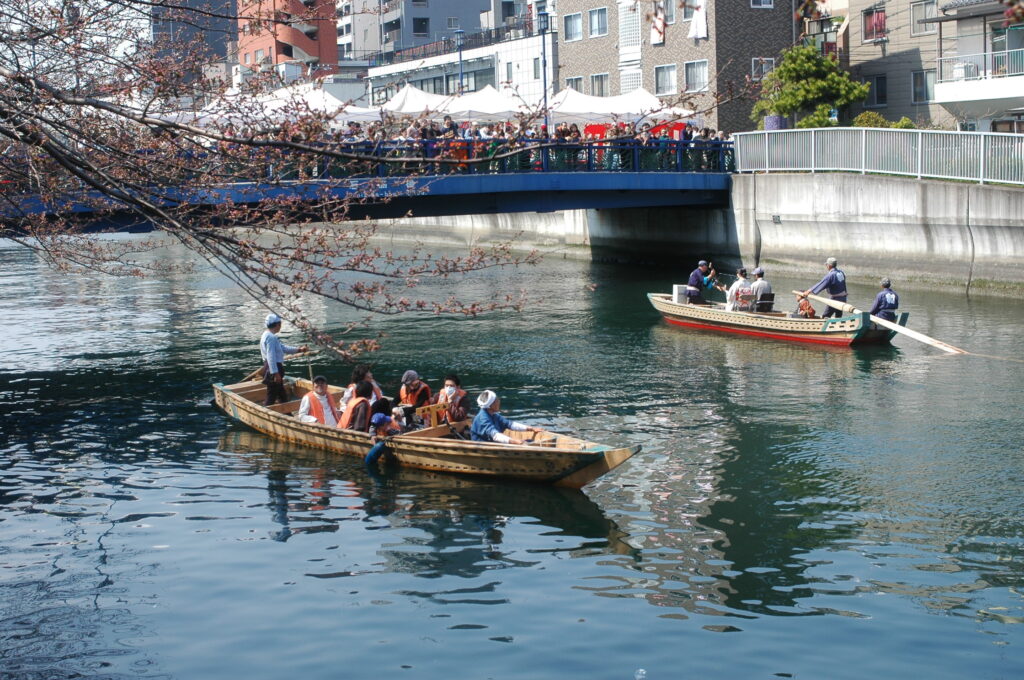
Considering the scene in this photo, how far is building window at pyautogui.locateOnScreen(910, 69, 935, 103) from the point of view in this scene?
47.1m

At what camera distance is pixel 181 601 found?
40.4ft

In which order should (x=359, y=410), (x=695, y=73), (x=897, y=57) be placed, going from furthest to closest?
(x=695, y=73) → (x=897, y=57) → (x=359, y=410)

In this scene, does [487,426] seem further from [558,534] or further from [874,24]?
[874,24]

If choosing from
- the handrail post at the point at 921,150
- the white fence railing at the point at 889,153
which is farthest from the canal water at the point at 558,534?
the handrail post at the point at 921,150

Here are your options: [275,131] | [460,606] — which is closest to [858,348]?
[460,606]

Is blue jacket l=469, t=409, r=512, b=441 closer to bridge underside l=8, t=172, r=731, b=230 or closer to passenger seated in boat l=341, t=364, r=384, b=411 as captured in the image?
passenger seated in boat l=341, t=364, r=384, b=411

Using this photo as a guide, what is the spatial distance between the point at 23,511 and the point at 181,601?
14.6 ft

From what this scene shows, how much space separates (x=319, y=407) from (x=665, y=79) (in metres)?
39.2

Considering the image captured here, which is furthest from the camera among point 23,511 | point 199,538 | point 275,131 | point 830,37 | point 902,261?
point 830,37

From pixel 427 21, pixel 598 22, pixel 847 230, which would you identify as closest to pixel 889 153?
pixel 847 230

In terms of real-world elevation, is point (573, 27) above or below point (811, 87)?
above

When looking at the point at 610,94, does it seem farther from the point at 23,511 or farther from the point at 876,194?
the point at 23,511

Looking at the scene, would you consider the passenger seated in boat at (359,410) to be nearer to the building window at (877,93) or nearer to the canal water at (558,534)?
the canal water at (558,534)

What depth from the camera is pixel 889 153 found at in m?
35.3
